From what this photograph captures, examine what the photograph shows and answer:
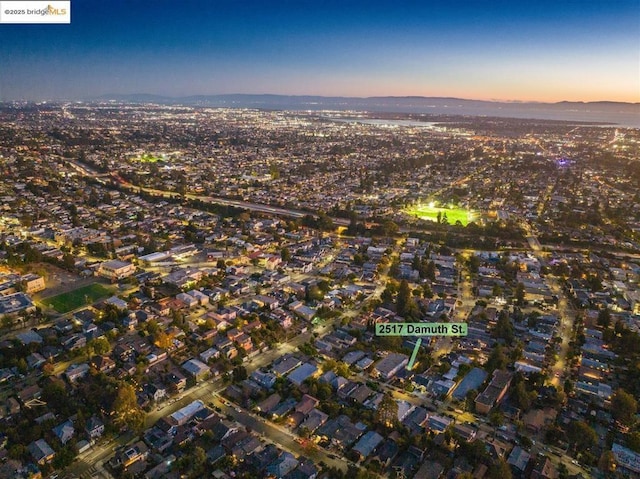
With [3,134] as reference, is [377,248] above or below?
below

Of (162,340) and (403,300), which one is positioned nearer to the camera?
(162,340)

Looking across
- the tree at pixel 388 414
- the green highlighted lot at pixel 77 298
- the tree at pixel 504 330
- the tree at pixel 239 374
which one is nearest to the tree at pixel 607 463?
the tree at pixel 388 414

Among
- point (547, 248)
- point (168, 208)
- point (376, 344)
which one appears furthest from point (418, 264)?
point (168, 208)

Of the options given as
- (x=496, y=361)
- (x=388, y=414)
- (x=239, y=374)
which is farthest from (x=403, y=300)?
(x=239, y=374)

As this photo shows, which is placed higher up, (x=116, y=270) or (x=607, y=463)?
(x=116, y=270)

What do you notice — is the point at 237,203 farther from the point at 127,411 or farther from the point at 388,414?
the point at 388,414

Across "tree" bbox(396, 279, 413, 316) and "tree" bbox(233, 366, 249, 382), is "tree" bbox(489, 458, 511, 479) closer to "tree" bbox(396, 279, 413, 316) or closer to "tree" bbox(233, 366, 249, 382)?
"tree" bbox(233, 366, 249, 382)

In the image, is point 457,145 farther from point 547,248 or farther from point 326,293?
point 326,293
